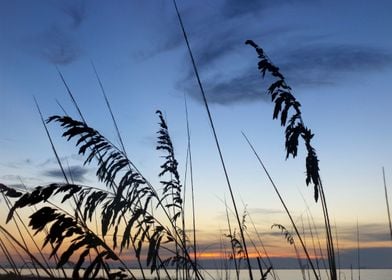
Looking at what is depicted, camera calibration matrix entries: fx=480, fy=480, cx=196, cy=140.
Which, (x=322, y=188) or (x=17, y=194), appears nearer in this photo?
(x=17, y=194)

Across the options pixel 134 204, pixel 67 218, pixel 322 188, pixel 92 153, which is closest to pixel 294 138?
pixel 322 188

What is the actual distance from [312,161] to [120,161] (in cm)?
159

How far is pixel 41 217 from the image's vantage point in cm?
272

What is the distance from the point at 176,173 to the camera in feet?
17.1

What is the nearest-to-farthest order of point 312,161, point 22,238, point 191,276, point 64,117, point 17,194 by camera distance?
point 17,194 < point 64,117 < point 312,161 < point 22,238 < point 191,276

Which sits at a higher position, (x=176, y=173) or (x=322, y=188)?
(x=176, y=173)

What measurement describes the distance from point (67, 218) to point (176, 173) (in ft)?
7.97

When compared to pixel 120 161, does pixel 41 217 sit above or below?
below

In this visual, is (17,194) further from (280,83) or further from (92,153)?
(280,83)

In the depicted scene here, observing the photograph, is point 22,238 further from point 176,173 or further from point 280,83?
point 280,83

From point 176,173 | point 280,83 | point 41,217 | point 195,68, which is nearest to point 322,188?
point 280,83

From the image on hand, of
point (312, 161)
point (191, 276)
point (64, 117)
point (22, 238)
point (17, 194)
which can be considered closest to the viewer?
point (17, 194)

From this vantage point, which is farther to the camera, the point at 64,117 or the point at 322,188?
the point at 322,188

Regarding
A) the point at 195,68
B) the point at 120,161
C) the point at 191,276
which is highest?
the point at 195,68
